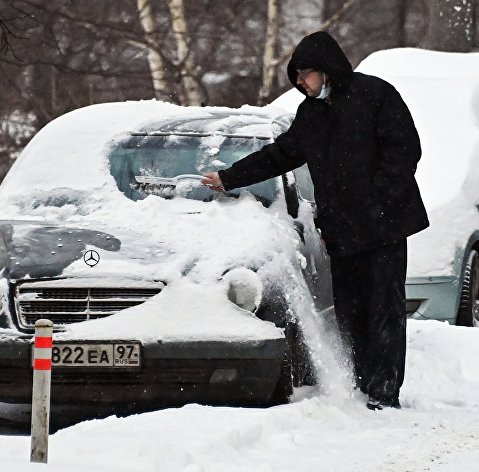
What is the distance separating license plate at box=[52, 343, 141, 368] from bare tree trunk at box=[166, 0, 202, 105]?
49.3ft

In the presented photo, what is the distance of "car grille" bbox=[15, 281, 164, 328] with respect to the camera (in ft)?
19.6

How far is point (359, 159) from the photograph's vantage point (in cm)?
642

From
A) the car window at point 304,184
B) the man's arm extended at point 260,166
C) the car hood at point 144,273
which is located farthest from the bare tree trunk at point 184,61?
the car hood at point 144,273

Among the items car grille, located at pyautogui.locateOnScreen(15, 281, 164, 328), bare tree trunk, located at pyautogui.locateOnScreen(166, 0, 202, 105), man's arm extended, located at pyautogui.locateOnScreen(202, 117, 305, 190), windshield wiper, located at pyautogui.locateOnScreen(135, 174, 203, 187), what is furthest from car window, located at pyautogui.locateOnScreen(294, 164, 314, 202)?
bare tree trunk, located at pyautogui.locateOnScreen(166, 0, 202, 105)

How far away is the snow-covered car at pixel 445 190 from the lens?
9492mm

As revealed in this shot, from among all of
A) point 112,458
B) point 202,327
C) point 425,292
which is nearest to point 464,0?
point 425,292

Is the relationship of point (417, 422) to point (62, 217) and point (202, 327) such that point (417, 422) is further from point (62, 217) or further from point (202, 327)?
point (62, 217)

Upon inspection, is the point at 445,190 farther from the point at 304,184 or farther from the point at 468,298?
the point at 304,184

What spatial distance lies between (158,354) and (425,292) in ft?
13.2

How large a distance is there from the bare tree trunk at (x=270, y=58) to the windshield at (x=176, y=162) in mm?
14429

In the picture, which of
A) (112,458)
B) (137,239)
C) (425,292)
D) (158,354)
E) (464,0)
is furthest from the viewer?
(464,0)

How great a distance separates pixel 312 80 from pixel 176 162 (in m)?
1.02

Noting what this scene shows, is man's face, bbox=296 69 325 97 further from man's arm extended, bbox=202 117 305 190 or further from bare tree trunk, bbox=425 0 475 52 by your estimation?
bare tree trunk, bbox=425 0 475 52

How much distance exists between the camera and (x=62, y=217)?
270 inches
